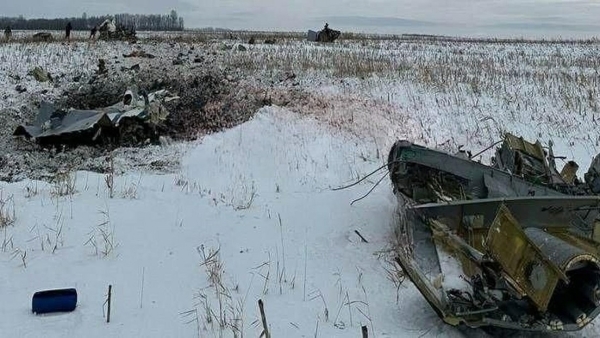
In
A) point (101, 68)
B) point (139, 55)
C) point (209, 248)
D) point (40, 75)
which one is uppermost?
point (139, 55)

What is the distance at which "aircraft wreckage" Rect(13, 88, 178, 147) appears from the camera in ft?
29.5

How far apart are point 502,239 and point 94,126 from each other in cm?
702

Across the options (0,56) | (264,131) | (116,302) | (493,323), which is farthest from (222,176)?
(0,56)

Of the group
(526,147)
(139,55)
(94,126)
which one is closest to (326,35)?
(139,55)

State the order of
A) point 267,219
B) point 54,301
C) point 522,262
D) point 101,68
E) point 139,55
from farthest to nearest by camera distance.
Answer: point 139,55 → point 101,68 → point 267,219 → point 54,301 → point 522,262

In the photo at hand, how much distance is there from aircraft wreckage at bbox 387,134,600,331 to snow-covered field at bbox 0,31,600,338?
366mm

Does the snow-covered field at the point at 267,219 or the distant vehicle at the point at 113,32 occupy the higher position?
the distant vehicle at the point at 113,32

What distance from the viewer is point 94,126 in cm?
906

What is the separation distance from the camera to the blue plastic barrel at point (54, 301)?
418 cm

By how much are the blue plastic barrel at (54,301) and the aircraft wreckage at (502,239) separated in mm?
2339

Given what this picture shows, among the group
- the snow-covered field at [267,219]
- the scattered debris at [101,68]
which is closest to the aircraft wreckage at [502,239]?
the snow-covered field at [267,219]

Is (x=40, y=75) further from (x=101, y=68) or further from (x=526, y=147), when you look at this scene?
(x=526, y=147)

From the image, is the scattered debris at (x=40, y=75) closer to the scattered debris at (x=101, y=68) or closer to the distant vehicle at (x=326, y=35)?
the scattered debris at (x=101, y=68)

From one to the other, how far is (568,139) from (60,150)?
7805mm
